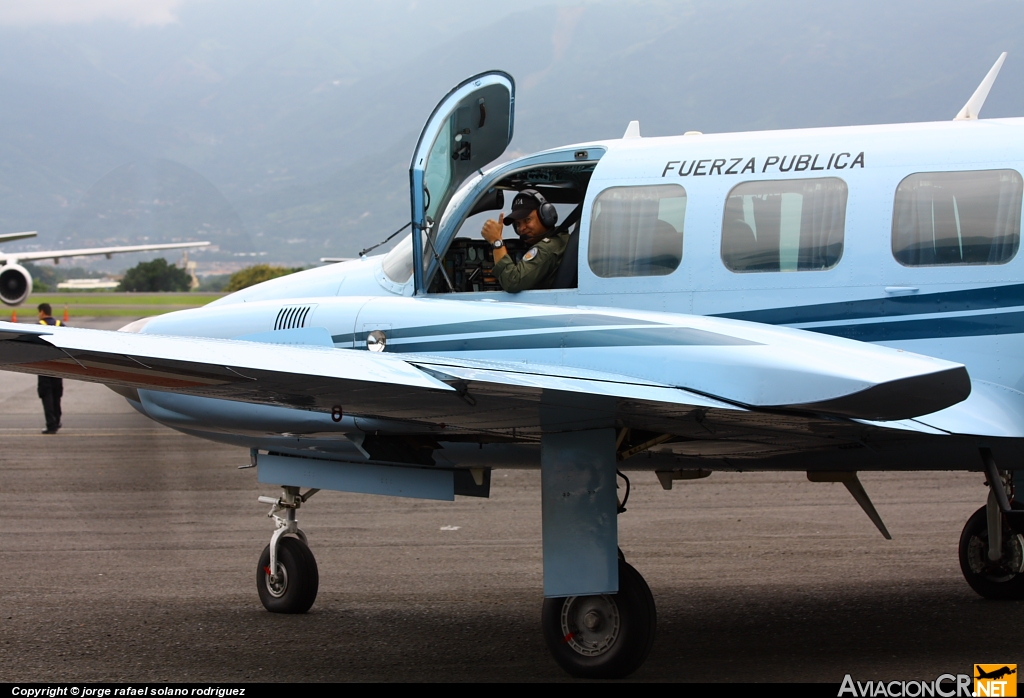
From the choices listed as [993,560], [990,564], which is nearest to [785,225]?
[993,560]

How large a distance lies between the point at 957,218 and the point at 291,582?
5.17m

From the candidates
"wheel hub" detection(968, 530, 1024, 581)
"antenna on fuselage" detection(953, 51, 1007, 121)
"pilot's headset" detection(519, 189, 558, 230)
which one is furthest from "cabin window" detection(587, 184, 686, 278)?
"wheel hub" detection(968, 530, 1024, 581)

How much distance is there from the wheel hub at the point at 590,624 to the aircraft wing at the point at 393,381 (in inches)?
46.4

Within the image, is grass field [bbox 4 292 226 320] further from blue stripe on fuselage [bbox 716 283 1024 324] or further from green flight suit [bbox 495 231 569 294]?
blue stripe on fuselage [bbox 716 283 1024 324]

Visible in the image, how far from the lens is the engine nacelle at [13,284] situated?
29641 mm

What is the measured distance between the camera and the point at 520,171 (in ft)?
20.8

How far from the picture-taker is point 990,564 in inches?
287

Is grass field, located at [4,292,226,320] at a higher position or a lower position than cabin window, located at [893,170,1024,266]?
higher

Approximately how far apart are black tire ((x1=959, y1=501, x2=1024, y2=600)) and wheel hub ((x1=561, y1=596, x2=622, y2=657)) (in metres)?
3.61

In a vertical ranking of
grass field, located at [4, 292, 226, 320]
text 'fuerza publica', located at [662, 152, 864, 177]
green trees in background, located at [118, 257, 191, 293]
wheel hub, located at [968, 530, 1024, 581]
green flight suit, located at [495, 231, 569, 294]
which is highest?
green trees in background, located at [118, 257, 191, 293]

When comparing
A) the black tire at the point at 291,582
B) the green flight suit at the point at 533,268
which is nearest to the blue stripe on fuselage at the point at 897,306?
the green flight suit at the point at 533,268

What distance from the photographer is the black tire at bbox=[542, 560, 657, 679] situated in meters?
5.29

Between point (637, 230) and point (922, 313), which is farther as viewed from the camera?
point (637, 230)

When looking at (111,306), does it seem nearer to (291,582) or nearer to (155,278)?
(155,278)
